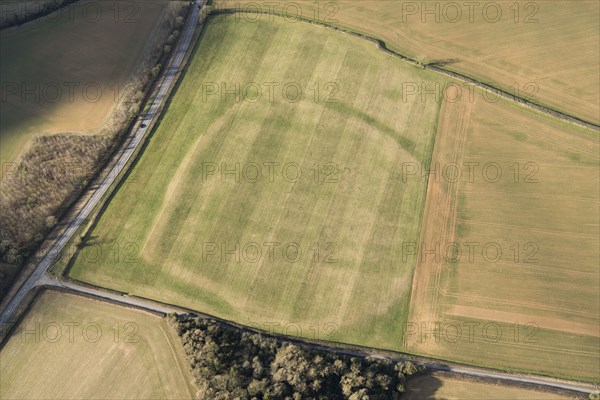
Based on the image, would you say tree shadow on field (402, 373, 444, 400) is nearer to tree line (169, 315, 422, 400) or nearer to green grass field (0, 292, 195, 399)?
tree line (169, 315, 422, 400)

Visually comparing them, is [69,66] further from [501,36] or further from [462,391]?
[462,391]

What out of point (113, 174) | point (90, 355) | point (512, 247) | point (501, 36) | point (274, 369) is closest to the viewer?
point (274, 369)

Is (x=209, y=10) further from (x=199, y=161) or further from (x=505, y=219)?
(x=505, y=219)

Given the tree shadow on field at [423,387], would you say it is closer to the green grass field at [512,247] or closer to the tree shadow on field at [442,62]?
the green grass field at [512,247]

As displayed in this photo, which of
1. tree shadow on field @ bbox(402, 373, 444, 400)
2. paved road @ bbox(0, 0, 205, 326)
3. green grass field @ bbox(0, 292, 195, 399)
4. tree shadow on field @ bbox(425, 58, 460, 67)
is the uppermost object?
tree shadow on field @ bbox(425, 58, 460, 67)

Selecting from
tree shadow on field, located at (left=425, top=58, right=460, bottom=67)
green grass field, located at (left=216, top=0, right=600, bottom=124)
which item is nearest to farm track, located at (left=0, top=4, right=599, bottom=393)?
green grass field, located at (left=216, top=0, right=600, bottom=124)

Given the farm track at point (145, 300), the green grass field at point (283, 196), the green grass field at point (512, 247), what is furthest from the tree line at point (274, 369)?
the green grass field at point (512, 247)

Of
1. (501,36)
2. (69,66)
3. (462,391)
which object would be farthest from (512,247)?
(69,66)
